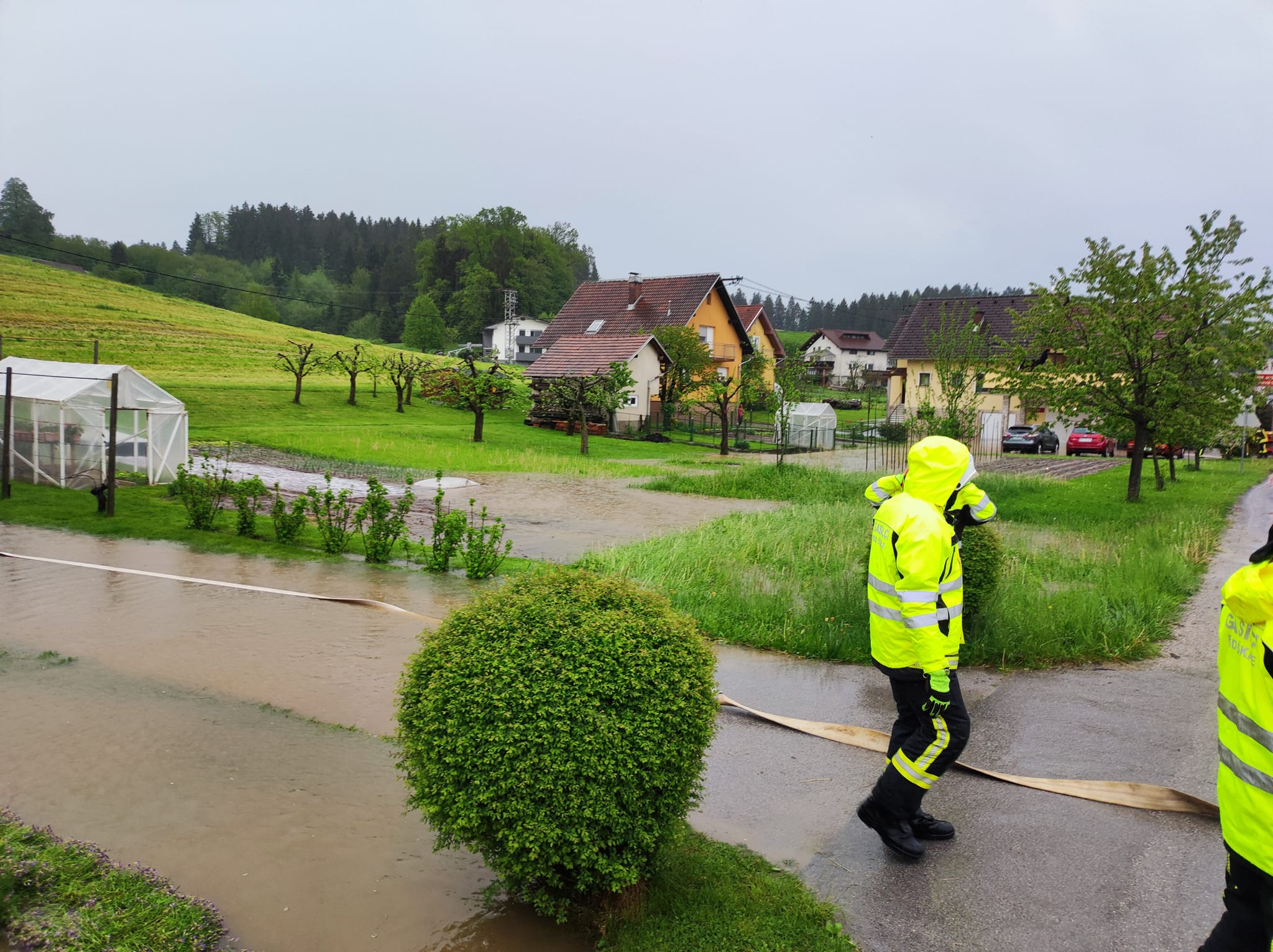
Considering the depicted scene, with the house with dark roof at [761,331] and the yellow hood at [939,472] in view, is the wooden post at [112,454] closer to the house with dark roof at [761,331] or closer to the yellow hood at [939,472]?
the yellow hood at [939,472]

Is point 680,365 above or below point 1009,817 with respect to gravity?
above

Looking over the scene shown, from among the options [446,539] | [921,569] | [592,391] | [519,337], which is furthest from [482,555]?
[519,337]

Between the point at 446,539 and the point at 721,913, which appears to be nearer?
the point at 721,913

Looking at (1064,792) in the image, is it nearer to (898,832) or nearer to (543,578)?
(898,832)

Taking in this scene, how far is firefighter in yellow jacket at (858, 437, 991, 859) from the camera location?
4.13m

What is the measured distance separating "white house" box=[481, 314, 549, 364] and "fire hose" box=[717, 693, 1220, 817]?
83725mm

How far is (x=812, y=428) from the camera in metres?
43.5

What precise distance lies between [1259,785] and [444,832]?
2.87 metres

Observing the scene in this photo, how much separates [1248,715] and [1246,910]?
62cm

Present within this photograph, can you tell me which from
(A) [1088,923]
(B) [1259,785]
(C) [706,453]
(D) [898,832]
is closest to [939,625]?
(D) [898,832]

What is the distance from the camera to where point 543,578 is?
402 cm

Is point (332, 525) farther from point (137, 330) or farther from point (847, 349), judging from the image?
point (847, 349)

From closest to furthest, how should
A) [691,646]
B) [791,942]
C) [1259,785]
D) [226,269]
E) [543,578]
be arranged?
1. [1259,785]
2. [791,942]
3. [691,646]
4. [543,578]
5. [226,269]

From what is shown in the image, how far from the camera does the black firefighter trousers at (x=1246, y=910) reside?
260cm
